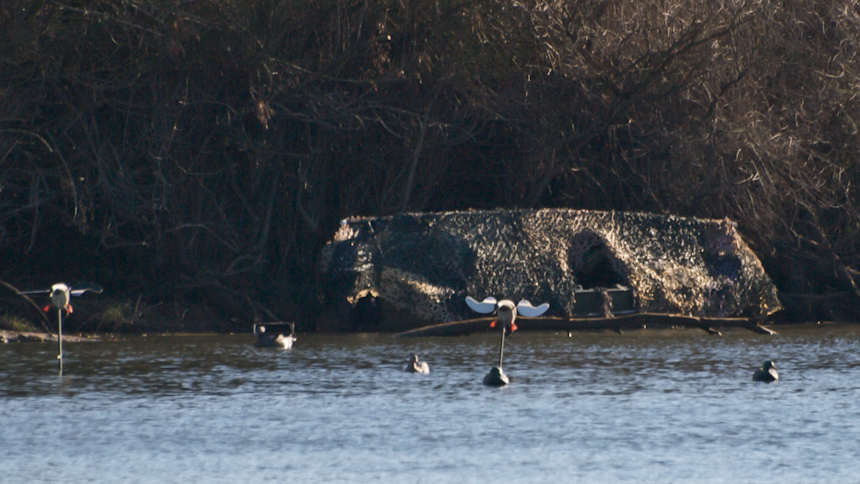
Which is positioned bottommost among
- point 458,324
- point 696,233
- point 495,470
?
point 495,470

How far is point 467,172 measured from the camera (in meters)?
35.3

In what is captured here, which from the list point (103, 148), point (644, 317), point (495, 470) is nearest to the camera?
point (495, 470)

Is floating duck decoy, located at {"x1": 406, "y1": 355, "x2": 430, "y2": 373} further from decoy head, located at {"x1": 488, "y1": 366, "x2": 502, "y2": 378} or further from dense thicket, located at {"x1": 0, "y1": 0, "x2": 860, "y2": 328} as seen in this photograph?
dense thicket, located at {"x1": 0, "y1": 0, "x2": 860, "y2": 328}

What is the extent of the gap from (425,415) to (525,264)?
46.3 feet

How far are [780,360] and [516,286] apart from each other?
25.9ft

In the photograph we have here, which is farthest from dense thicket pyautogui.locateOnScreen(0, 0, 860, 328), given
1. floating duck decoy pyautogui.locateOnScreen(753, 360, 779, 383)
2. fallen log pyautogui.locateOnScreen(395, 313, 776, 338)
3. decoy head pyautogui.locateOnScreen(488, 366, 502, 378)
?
floating duck decoy pyautogui.locateOnScreen(753, 360, 779, 383)

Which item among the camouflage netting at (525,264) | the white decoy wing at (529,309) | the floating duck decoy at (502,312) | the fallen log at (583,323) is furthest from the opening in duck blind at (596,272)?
the white decoy wing at (529,309)

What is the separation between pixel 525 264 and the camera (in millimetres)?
30172

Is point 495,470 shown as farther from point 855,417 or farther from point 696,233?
point 696,233

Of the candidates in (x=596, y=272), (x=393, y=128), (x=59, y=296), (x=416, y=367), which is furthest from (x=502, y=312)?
(x=596, y=272)

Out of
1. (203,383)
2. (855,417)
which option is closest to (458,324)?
(203,383)

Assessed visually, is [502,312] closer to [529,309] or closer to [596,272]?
[529,309]

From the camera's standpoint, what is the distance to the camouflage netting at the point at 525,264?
2939 cm

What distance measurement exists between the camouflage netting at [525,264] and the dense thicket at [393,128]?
2.02 metres
